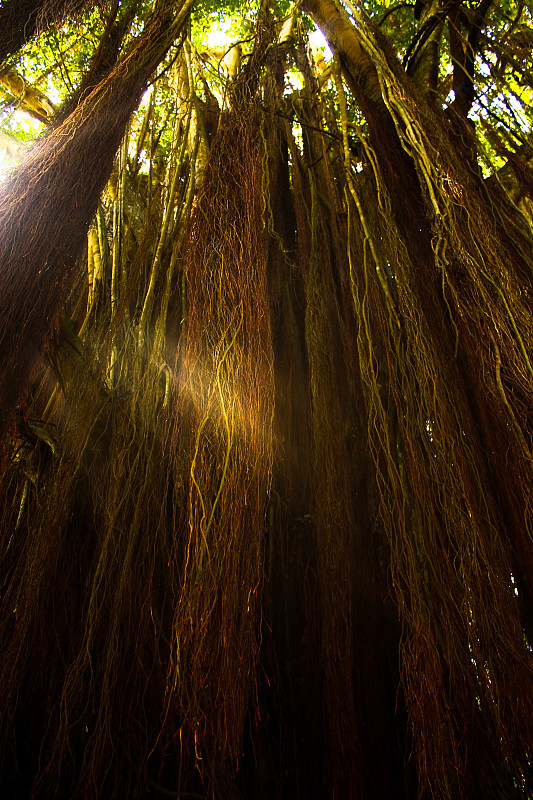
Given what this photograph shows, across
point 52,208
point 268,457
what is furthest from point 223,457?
point 52,208

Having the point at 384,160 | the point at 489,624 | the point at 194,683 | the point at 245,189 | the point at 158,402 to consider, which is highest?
the point at 384,160

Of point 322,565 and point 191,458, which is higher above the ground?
point 191,458

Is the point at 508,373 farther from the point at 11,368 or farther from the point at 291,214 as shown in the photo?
the point at 291,214

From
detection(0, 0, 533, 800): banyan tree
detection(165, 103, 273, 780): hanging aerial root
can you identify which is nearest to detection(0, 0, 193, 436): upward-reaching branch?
detection(0, 0, 533, 800): banyan tree

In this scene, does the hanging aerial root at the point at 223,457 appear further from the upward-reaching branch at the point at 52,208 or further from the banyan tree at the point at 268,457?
the upward-reaching branch at the point at 52,208

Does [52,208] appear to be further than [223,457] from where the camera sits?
Yes

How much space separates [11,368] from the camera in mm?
1238

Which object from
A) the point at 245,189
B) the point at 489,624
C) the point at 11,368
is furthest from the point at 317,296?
the point at 489,624

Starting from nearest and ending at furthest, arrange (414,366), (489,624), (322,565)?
(489,624), (414,366), (322,565)

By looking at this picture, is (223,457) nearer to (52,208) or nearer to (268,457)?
(268,457)

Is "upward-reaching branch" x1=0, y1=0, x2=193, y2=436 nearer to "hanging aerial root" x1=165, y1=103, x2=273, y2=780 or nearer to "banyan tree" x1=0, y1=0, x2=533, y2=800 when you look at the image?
"banyan tree" x1=0, y1=0, x2=533, y2=800

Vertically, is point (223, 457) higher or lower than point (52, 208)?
lower

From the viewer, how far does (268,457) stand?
113 cm

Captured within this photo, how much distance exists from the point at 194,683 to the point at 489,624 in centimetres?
71
